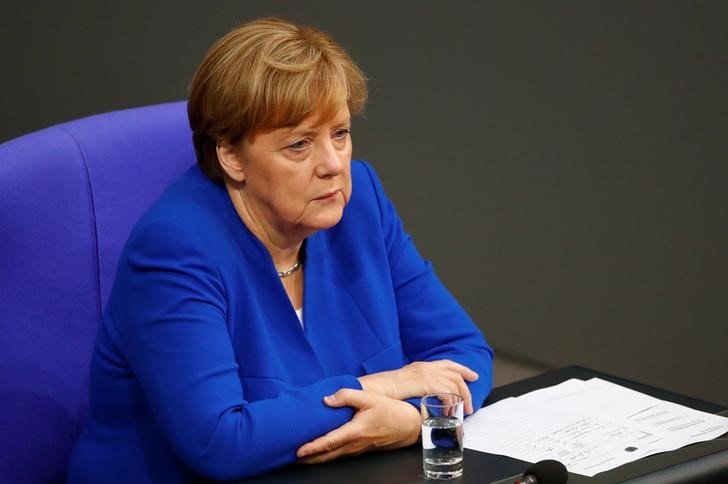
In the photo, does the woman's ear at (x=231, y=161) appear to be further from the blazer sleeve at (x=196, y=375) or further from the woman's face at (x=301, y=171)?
the blazer sleeve at (x=196, y=375)

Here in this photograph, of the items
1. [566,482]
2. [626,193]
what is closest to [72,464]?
[566,482]

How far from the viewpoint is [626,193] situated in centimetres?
331

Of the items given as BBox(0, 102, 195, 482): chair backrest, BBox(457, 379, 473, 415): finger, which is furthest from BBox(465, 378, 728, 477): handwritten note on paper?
BBox(0, 102, 195, 482): chair backrest

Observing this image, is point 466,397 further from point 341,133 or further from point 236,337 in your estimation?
point 341,133

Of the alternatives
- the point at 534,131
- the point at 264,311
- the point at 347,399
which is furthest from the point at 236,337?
the point at 534,131

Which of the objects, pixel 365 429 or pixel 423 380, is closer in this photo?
pixel 365 429

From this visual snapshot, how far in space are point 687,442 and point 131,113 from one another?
1.27m

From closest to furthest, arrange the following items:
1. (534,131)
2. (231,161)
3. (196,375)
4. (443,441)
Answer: (443,441), (196,375), (231,161), (534,131)

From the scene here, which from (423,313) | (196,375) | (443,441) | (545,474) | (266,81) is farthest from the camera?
(423,313)

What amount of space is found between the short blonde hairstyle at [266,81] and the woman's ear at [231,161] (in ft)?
0.07

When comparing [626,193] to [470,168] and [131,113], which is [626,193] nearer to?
[470,168]

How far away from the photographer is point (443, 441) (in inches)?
64.0

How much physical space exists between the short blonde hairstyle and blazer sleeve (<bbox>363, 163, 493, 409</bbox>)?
0.35 meters

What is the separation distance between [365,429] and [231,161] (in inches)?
21.8
